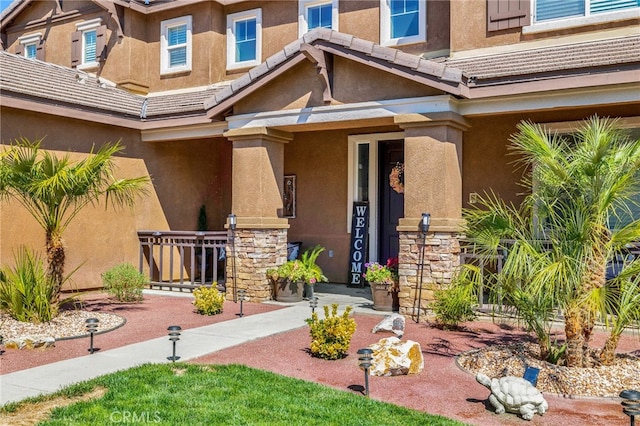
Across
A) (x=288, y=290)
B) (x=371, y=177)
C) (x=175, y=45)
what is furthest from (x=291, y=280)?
(x=175, y=45)

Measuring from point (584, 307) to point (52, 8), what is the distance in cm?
1649

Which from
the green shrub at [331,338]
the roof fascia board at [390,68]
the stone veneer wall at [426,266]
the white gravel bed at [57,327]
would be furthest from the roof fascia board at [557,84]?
the white gravel bed at [57,327]

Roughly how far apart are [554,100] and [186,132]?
25.0ft

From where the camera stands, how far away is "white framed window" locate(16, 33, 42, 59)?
17.0 metres

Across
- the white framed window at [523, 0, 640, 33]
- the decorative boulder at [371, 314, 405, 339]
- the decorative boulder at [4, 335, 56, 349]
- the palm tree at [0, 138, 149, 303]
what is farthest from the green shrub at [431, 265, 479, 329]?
the decorative boulder at [4, 335, 56, 349]

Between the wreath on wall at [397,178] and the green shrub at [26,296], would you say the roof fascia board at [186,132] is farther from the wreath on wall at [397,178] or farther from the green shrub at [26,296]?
the green shrub at [26,296]

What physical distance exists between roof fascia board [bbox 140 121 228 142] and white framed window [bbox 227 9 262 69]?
8.47 feet

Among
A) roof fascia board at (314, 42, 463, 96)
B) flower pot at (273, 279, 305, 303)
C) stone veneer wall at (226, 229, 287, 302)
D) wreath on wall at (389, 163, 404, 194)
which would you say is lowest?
flower pot at (273, 279, 305, 303)

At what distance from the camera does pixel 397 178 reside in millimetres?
12516

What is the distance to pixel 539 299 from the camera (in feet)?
21.1

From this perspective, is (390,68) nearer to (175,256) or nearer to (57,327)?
(57,327)

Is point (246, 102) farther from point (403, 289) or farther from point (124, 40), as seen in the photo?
point (124, 40)

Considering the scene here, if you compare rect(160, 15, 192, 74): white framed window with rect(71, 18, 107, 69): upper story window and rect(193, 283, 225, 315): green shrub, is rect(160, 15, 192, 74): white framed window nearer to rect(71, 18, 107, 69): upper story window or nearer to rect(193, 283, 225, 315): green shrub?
rect(71, 18, 107, 69): upper story window

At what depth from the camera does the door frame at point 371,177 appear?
12.7 metres
